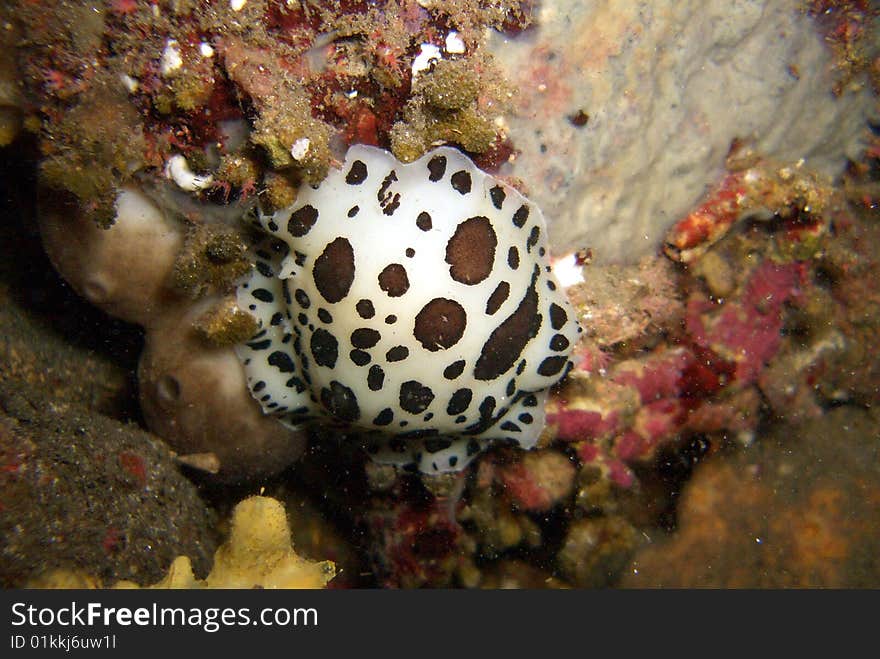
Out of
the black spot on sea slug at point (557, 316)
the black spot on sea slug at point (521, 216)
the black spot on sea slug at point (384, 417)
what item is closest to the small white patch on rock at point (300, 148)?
the black spot on sea slug at point (521, 216)

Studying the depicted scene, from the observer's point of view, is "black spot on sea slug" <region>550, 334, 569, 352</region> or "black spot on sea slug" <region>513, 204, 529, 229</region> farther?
"black spot on sea slug" <region>550, 334, 569, 352</region>

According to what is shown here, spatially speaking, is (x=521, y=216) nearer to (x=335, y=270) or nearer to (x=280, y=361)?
(x=335, y=270)

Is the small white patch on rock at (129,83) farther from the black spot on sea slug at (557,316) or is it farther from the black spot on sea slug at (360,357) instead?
the black spot on sea slug at (557,316)

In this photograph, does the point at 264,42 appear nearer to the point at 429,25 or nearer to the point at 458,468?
the point at 429,25

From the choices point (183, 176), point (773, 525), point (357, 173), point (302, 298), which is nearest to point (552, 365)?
point (302, 298)

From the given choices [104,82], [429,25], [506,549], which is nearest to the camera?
[104,82]

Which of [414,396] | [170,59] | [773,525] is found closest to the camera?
[170,59]

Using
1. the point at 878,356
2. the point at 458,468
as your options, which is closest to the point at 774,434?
the point at 878,356

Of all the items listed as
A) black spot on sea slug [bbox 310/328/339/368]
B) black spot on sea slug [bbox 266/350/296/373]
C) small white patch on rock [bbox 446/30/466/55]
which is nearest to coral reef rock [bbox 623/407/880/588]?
black spot on sea slug [bbox 310/328/339/368]

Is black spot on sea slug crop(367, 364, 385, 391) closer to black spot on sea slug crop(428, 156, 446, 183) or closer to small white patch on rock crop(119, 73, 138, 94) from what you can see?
black spot on sea slug crop(428, 156, 446, 183)
